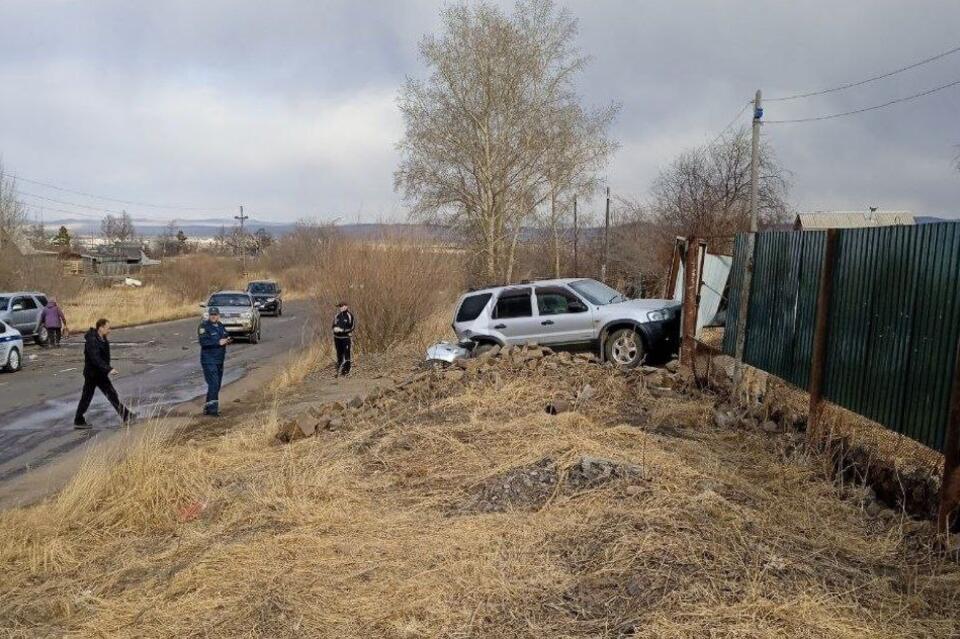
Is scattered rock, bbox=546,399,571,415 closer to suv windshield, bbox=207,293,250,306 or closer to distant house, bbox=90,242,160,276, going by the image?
suv windshield, bbox=207,293,250,306

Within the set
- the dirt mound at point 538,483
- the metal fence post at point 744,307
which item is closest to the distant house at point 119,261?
the metal fence post at point 744,307

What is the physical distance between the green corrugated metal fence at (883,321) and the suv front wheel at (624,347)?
4.93 m

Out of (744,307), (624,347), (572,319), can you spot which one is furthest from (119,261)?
(744,307)

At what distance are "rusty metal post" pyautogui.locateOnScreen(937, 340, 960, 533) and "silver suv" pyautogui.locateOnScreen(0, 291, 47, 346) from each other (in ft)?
86.4

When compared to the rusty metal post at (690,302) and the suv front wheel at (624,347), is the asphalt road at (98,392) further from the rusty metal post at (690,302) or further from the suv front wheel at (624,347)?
the rusty metal post at (690,302)

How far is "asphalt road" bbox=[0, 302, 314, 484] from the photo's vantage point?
37.1 ft

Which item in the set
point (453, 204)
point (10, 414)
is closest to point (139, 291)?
point (453, 204)

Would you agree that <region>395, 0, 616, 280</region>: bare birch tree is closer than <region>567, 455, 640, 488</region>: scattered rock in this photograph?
No

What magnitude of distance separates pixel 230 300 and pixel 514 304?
53.4ft

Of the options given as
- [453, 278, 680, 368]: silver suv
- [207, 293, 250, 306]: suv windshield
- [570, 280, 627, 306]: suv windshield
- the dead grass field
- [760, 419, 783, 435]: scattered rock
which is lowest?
[207, 293, 250, 306]: suv windshield

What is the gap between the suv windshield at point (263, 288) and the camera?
42188 mm

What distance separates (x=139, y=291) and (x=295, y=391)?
127ft

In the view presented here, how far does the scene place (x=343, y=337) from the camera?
16.7m

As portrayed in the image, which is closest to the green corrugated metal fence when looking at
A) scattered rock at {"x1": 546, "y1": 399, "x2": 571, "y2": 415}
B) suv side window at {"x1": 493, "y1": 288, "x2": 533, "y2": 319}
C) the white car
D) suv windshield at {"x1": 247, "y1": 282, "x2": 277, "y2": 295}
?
scattered rock at {"x1": 546, "y1": 399, "x2": 571, "y2": 415}
